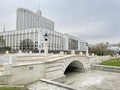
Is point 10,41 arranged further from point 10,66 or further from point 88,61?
point 10,66

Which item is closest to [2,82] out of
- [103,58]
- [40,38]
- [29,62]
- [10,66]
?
[10,66]

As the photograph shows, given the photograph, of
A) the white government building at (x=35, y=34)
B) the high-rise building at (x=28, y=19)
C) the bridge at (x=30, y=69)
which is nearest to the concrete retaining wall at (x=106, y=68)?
the bridge at (x=30, y=69)

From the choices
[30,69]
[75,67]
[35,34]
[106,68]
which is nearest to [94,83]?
[30,69]

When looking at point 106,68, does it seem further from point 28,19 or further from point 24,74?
point 28,19

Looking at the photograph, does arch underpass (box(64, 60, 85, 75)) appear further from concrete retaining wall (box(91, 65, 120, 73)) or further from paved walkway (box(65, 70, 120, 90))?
paved walkway (box(65, 70, 120, 90))

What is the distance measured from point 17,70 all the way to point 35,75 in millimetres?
2292

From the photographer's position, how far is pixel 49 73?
14.3 meters

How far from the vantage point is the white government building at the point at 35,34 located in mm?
87250

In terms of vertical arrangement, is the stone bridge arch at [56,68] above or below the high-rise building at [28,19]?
below

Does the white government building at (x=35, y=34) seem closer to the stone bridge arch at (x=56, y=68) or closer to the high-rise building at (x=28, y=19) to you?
the high-rise building at (x=28, y=19)

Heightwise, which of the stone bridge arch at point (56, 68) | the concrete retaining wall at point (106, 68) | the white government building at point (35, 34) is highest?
the white government building at point (35, 34)

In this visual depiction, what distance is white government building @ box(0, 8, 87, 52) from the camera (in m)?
87.2

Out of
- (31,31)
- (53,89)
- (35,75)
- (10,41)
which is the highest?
(31,31)

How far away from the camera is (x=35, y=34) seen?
285ft
